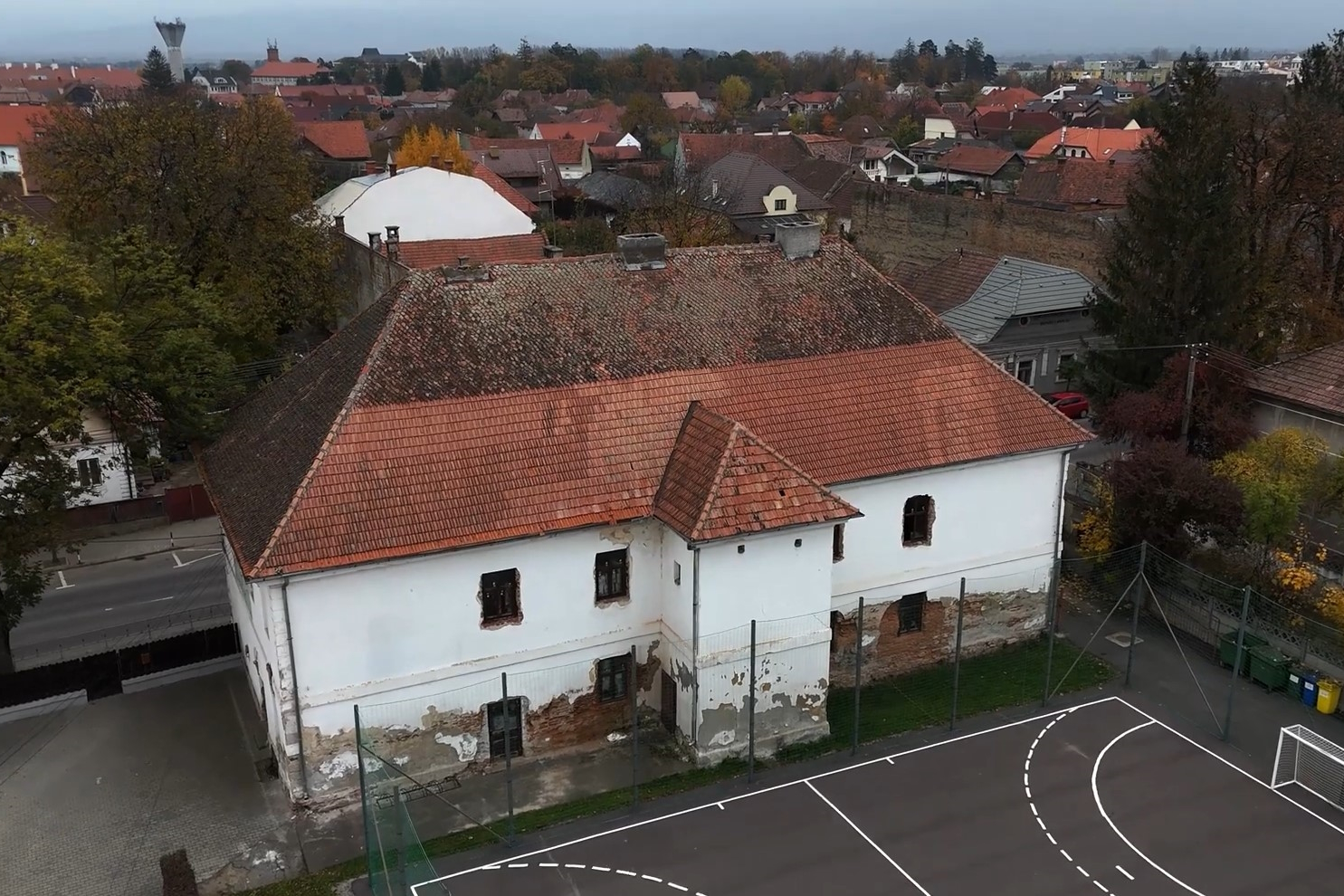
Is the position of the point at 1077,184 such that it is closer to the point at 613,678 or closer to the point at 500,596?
the point at 613,678

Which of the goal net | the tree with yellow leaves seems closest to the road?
the goal net

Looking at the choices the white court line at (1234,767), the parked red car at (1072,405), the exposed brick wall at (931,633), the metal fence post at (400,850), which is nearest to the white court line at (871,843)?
the exposed brick wall at (931,633)

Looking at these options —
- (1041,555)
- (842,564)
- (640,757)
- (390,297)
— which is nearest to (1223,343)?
(1041,555)

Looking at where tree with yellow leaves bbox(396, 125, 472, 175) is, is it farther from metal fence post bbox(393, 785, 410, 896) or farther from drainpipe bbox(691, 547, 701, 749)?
metal fence post bbox(393, 785, 410, 896)

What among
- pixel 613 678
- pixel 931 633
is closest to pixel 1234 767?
pixel 931 633

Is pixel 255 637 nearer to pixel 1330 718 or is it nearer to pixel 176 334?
pixel 176 334

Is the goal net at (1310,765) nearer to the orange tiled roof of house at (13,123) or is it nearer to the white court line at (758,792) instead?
the white court line at (758,792)
